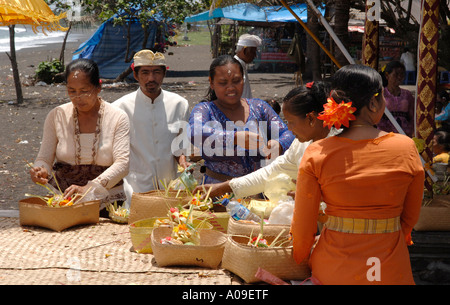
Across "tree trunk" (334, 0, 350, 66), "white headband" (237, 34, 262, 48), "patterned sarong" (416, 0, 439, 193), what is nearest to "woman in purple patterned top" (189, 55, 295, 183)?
"patterned sarong" (416, 0, 439, 193)

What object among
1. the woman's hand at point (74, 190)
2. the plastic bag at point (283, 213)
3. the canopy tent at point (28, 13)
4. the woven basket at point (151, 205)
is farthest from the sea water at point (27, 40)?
the plastic bag at point (283, 213)

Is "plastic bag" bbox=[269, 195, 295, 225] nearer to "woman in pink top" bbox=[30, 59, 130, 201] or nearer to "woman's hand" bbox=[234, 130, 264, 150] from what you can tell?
"woman's hand" bbox=[234, 130, 264, 150]

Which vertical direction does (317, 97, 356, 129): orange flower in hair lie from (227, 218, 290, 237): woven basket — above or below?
above

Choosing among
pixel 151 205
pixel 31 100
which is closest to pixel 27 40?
pixel 31 100

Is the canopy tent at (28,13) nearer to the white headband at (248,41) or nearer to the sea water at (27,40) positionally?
the white headband at (248,41)

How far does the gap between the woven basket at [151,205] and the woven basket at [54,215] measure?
34 cm

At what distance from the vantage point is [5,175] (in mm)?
8117

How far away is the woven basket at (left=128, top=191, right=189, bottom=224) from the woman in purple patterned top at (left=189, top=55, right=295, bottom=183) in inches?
15.9

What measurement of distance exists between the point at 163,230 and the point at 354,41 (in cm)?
2154

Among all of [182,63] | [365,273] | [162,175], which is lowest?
[182,63]

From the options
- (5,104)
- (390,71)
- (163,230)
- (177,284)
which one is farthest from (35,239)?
(5,104)

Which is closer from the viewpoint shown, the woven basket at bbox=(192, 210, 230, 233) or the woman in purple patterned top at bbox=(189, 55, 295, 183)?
the woven basket at bbox=(192, 210, 230, 233)

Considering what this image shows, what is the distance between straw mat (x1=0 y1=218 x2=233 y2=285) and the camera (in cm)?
284
